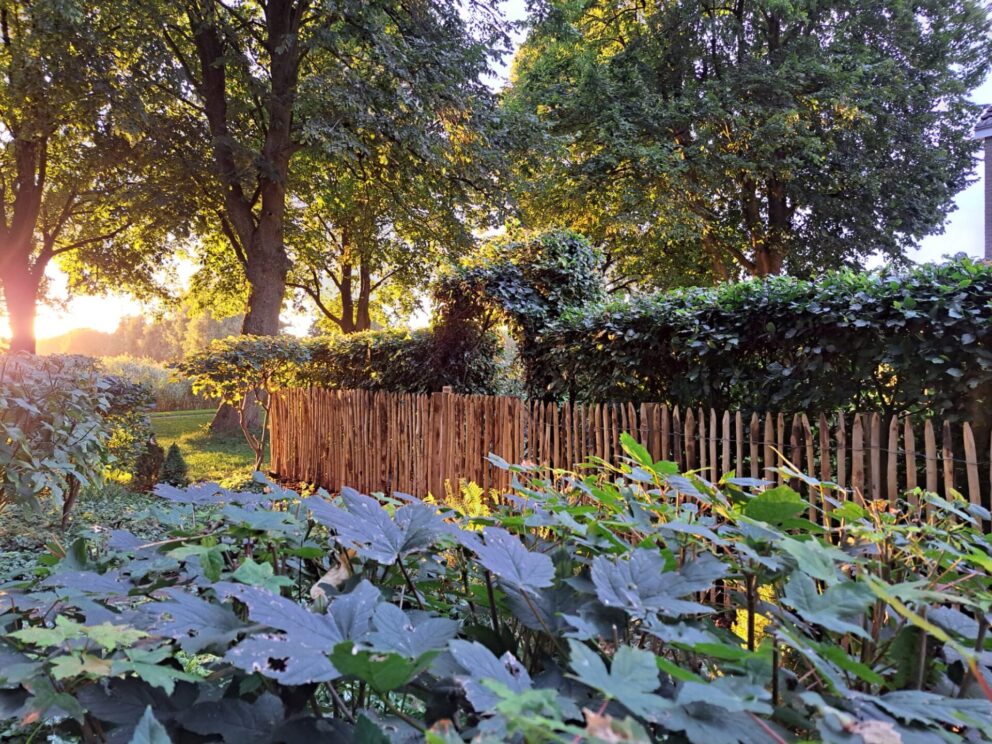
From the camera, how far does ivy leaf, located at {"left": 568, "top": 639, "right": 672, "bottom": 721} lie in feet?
1.73

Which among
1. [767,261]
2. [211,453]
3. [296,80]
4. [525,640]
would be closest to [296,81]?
[296,80]

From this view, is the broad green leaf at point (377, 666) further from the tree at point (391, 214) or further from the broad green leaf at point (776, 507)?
the tree at point (391, 214)

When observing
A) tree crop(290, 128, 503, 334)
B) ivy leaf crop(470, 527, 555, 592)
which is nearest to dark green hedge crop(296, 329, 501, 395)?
tree crop(290, 128, 503, 334)

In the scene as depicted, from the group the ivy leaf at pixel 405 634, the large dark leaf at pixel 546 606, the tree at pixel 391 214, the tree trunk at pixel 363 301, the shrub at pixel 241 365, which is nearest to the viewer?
the ivy leaf at pixel 405 634

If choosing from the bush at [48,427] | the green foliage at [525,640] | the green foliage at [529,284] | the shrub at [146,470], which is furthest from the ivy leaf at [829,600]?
the shrub at [146,470]

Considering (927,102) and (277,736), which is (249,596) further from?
(927,102)

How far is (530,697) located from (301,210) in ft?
68.6

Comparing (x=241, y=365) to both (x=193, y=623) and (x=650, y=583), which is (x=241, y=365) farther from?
(x=650, y=583)

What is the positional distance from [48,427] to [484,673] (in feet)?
15.3

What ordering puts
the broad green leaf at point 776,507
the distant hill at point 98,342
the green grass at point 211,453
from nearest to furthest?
the broad green leaf at point 776,507
the green grass at point 211,453
the distant hill at point 98,342

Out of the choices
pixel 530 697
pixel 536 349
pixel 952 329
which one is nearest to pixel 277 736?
pixel 530 697

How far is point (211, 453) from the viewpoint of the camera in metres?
13.4

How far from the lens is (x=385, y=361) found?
28.4 feet

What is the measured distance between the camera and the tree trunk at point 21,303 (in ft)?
53.1
